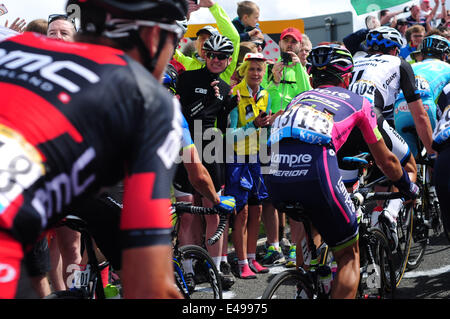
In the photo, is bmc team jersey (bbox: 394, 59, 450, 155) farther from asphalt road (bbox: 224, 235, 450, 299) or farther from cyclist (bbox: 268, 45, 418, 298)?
cyclist (bbox: 268, 45, 418, 298)

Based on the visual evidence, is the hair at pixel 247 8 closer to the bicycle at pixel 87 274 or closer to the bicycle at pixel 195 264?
the bicycle at pixel 195 264

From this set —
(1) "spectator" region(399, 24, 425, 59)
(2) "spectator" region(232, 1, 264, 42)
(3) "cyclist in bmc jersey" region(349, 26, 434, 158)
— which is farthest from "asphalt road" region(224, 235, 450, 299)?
(1) "spectator" region(399, 24, 425, 59)

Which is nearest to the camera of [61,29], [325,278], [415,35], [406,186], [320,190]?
[320,190]

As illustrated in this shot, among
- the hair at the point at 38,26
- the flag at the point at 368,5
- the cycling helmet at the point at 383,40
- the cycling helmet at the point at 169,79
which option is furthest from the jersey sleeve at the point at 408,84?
the flag at the point at 368,5

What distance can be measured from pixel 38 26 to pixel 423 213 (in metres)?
4.75

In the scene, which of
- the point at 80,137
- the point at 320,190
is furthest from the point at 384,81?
the point at 80,137

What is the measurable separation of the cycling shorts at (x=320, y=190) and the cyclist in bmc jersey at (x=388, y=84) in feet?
7.78

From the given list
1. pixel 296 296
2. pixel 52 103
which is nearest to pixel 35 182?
pixel 52 103

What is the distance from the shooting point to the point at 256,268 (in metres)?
6.57

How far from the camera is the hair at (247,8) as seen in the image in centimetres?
894

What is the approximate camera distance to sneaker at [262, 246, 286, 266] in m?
6.91

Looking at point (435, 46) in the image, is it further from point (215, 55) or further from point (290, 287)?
point (290, 287)
